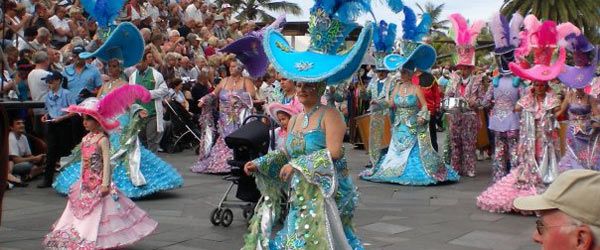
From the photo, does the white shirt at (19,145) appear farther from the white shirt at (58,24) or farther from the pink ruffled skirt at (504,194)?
the pink ruffled skirt at (504,194)

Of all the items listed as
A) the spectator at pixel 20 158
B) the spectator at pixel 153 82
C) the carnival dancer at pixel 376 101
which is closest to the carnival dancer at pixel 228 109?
the spectator at pixel 153 82

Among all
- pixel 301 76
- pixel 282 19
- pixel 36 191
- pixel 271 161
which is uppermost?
pixel 282 19

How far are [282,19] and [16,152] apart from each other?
13.3 feet

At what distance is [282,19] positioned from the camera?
10.7 m

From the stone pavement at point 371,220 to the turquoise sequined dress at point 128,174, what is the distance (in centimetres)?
15

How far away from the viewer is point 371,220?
320 inches

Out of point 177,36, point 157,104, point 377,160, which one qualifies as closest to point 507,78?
point 377,160

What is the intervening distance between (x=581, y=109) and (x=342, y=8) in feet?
16.6

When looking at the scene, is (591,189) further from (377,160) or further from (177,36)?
(177,36)

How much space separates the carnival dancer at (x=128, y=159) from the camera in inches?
341

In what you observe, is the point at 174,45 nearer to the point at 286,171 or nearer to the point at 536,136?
the point at 536,136

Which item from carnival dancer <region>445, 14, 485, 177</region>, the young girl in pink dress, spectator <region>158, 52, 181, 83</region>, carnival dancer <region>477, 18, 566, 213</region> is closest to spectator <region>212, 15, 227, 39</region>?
spectator <region>158, 52, 181, 83</region>

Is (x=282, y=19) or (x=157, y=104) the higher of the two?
(x=282, y=19)

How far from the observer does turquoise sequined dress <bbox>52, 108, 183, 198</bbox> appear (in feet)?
29.4
